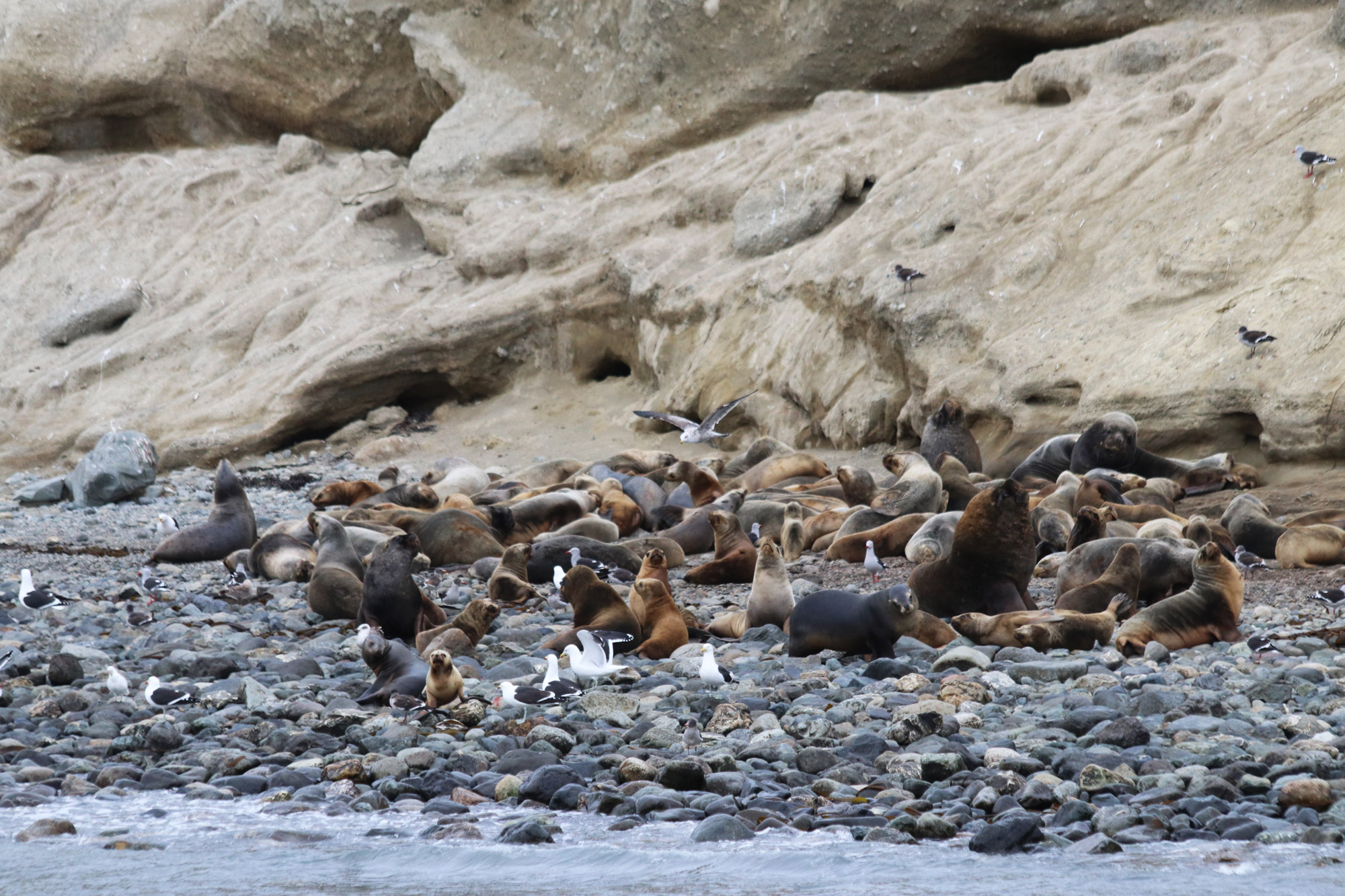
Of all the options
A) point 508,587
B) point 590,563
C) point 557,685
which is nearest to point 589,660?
point 557,685

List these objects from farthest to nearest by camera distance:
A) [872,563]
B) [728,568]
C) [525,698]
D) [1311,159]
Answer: [1311,159], [728,568], [872,563], [525,698]

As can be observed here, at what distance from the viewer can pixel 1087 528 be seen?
729cm

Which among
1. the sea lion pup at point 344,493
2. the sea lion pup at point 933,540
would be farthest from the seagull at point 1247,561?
the sea lion pup at point 344,493

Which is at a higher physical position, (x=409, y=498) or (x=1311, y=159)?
(x=1311, y=159)

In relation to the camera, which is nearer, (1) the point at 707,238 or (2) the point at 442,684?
(2) the point at 442,684

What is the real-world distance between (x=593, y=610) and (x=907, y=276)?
661 centimetres

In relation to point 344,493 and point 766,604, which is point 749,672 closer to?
point 766,604

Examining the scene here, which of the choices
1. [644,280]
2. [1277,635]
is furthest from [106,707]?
[644,280]

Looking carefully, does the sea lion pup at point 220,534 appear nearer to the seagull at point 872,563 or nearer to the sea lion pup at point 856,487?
the sea lion pup at point 856,487

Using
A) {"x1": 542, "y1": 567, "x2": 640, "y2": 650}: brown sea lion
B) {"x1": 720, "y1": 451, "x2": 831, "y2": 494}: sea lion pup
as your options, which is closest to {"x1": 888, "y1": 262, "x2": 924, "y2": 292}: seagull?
A: {"x1": 720, "y1": 451, "x2": 831, "y2": 494}: sea lion pup

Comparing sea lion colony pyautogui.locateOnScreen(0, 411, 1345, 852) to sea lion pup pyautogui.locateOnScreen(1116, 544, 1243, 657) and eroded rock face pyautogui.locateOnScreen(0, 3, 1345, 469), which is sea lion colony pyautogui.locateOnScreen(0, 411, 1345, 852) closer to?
sea lion pup pyautogui.locateOnScreen(1116, 544, 1243, 657)

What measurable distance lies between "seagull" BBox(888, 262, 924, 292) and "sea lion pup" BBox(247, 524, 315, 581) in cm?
580

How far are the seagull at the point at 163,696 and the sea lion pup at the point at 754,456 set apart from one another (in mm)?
7060

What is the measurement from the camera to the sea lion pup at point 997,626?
5535 millimetres
